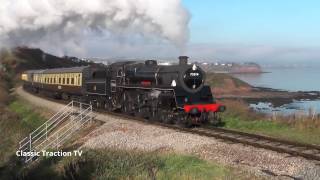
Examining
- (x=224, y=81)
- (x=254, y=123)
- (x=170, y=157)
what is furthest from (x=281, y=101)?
(x=170, y=157)

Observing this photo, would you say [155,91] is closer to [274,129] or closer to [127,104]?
[127,104]

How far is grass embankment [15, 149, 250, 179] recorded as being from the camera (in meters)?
12.8

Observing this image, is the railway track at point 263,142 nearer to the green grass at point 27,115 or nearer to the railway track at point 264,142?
the railway track at point 264,142

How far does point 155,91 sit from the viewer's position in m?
22.2

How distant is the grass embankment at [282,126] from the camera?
19.0 meters

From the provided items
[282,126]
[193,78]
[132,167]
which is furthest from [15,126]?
[132,167]

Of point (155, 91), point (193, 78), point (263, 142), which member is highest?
point (193, 78)

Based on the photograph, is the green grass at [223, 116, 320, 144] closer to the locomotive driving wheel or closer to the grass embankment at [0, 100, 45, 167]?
the locomotive driving wheel

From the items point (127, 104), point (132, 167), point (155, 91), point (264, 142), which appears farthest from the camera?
point (127, 104)

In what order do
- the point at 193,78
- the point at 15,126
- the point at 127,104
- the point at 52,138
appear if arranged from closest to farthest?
the point at 193,78 < the point at 52,138 < the point at 127,104 < the point at 15,126

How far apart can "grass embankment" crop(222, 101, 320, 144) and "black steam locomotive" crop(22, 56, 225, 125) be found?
1443 mm

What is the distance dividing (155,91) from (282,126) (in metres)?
5.95

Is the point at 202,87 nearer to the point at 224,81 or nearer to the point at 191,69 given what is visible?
the point at 191,69

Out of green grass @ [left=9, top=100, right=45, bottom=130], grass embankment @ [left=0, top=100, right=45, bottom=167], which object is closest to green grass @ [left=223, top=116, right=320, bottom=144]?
grass embankment @ [left=0, top=100, right=45, bottom=167]
